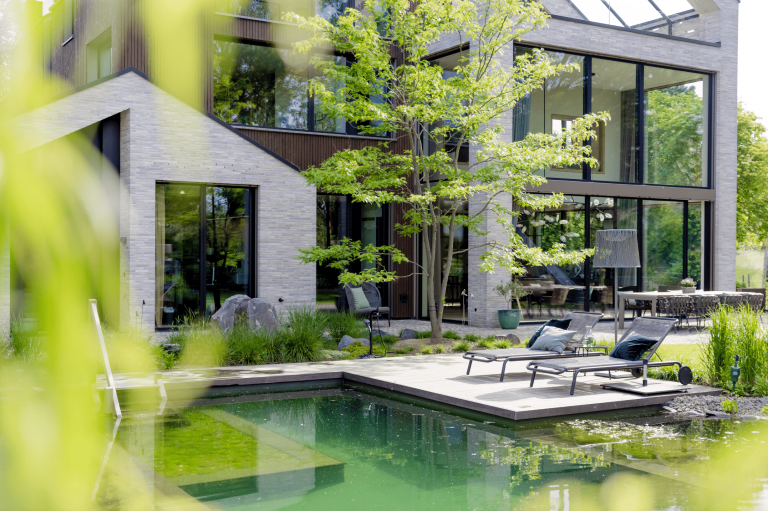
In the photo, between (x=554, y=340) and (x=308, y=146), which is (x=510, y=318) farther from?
(x=308, y=146)

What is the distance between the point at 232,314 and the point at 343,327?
1.83 m

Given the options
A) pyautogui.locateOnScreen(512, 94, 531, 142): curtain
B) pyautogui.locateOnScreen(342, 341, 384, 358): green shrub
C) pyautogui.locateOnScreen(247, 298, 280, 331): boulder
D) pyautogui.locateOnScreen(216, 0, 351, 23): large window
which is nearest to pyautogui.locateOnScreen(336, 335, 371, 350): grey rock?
pyautogui.locateOnScreen(342, 341, 384, 358): green shrub

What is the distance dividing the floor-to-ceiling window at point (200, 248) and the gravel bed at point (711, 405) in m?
8.00

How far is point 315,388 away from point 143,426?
2.39 metres

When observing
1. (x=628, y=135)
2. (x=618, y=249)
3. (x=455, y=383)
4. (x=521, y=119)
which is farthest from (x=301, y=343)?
(x=628, y=135)

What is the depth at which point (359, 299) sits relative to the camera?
42.1 ft

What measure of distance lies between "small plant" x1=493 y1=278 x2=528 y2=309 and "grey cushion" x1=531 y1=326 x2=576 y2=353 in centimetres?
522

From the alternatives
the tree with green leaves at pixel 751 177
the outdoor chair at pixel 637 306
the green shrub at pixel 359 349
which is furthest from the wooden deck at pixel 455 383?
the tree with green leaves at pixel 751 177

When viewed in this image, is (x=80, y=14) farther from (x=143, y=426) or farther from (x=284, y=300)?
(x=143, y=426)

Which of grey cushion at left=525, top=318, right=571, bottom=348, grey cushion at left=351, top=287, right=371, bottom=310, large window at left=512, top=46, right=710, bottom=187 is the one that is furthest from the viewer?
large window at left=512, top=46, right=710, bottom=187

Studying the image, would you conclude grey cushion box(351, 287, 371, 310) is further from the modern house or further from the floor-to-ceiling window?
the floor-to-ceiling window

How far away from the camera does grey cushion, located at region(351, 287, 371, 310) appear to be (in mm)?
12711

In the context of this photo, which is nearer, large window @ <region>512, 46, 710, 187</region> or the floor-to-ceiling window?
the floor-to-ceiling window

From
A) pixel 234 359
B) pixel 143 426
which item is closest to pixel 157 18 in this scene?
pixel 234 359
